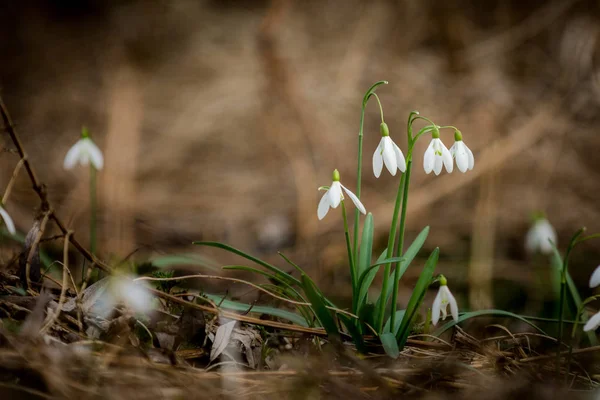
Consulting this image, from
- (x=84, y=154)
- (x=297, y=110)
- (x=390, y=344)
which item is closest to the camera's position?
(x=390, y=344)

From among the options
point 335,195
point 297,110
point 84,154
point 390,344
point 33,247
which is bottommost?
point 390,344

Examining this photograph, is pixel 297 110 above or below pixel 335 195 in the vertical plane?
above

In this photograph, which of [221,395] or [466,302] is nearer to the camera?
[221,395]

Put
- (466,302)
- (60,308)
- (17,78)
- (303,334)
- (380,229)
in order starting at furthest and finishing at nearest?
(17,78), (380,229), (466,302), (303,334), (60,308)

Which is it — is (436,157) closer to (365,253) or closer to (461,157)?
(461,157)

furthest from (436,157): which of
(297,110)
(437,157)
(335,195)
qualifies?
(297,110)

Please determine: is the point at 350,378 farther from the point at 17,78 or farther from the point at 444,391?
the point at 17,78

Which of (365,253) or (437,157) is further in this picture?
(365,253)

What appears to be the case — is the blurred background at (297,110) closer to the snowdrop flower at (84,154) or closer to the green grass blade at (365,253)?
Result: the snowdrop flower at (84,154)

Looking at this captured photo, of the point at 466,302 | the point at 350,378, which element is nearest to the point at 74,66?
the point at 466,302
